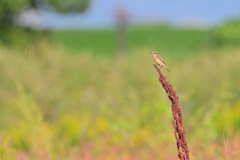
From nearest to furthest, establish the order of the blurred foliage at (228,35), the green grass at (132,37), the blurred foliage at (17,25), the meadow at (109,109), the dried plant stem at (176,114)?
the dried plant stem at (176,114), the meadow at (109,109), the blurred foliage at (228,35), the blurred foliage at (17,25), the green grass at (132,37)

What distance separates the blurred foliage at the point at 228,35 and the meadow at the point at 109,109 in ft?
11.7

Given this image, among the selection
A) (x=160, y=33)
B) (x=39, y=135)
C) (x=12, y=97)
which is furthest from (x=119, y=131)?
(x=160, y=33)

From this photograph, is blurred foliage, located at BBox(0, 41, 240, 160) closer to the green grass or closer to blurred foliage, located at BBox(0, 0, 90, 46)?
blurred foliage, located at BBox(0, 0, 90, 46)

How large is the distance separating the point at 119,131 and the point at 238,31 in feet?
32.5

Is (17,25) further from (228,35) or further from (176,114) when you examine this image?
(176,114)

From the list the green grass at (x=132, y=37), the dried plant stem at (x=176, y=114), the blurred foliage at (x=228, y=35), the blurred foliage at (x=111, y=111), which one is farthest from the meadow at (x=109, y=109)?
the green grass at (x=132, y=37)

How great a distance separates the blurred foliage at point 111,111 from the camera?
6.69m

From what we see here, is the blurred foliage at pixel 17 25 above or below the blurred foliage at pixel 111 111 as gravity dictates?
above

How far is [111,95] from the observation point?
10227 millimetres

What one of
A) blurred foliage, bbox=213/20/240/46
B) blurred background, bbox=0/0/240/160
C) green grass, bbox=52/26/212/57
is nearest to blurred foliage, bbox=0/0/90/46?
blurred background, bbox=0/0/240/160

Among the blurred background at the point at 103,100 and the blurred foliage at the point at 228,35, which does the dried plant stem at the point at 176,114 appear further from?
the blurred foliage at the point at 228,35

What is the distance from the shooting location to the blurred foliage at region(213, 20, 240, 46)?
645 inches

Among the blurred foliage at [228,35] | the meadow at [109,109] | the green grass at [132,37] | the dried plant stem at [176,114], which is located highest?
the green grass at [132,37]

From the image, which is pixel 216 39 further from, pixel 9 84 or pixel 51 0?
pixel 9 84
